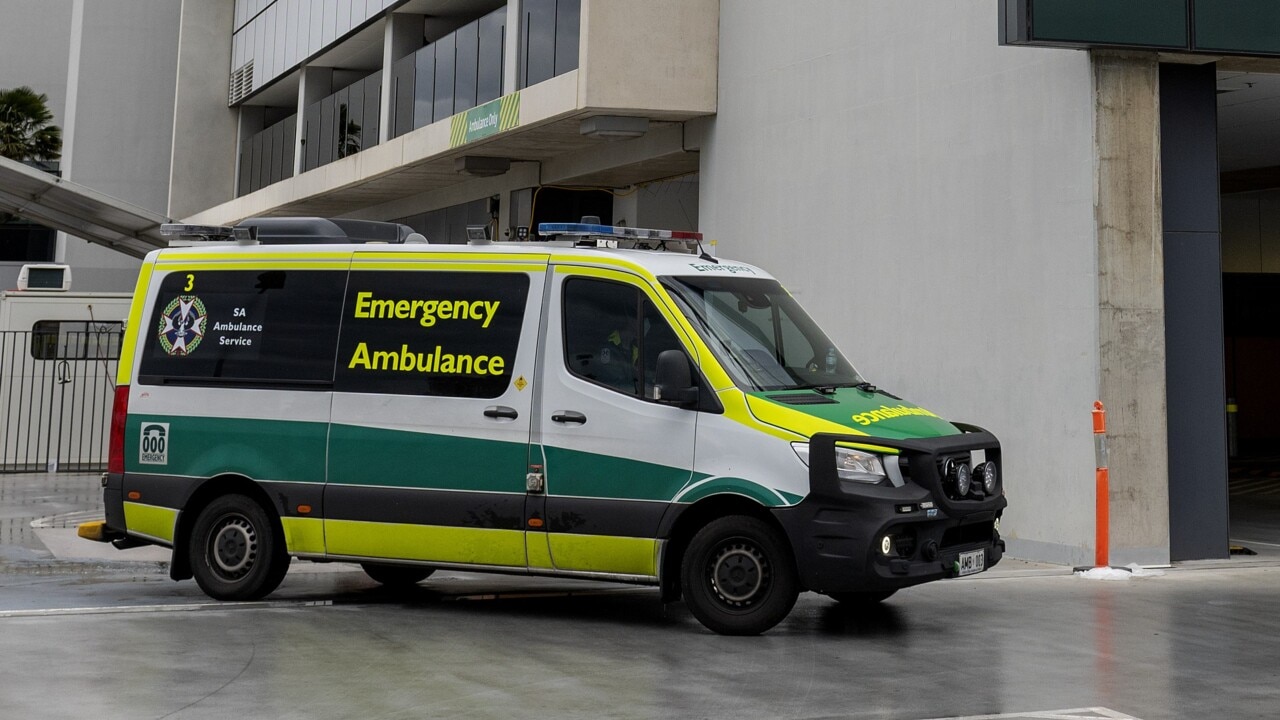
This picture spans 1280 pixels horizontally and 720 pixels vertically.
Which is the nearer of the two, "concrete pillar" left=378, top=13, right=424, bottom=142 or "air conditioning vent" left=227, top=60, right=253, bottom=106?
"concrete pillar" left=378, top=13, right=424, bottom=142

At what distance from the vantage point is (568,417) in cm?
938

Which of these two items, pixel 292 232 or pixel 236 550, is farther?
pixel 292 232

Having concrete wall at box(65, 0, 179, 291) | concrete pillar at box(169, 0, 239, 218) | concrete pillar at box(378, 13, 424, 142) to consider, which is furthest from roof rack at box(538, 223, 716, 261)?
concrete wall at box(65, 0, 179, 291)

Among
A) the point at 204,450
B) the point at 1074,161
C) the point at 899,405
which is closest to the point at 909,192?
the point at 1074,161

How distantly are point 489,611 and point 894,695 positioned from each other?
12.3 ft

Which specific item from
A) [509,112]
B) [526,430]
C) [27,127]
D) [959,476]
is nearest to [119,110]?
[27,127]

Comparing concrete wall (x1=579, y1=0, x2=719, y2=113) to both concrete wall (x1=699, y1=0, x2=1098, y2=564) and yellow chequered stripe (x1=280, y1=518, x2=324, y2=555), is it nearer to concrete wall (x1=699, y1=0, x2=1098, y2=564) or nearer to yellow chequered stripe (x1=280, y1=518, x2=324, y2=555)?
concrete wall (x1=699, y1=0, x2=1098, y2=564)

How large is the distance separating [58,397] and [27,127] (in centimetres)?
3901

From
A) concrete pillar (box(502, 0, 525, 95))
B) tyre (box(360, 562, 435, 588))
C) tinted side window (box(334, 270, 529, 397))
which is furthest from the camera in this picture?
concrete pillar (box(502, 0, 525, 95))

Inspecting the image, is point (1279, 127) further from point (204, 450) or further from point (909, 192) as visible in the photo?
point (204, 450)

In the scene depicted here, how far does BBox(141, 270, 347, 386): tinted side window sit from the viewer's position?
10.2 meters

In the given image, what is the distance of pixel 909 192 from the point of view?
584 inches

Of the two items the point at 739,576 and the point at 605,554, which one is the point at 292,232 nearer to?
the point at 605,554

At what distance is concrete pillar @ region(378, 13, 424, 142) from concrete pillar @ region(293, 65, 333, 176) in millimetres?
4681
